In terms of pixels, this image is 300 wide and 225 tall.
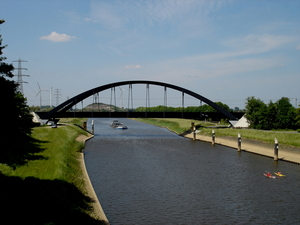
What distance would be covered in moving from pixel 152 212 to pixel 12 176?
11607mm

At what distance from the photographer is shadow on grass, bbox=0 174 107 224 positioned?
17.4 meters

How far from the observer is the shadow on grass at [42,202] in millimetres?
17413

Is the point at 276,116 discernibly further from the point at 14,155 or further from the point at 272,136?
the point at 14,155

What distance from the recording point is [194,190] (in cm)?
2992

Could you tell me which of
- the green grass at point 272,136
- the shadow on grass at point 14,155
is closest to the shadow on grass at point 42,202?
the shadow on grass at point 14,155

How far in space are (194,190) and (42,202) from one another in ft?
47.7

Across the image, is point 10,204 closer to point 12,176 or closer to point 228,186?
point 12,176

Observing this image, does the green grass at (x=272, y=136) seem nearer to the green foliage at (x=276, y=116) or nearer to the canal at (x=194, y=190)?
the canal at (x=194, y=190)

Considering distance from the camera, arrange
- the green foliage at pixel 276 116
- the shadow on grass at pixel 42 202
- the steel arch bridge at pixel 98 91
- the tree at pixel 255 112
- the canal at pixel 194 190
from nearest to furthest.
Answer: the shadow on grass at pixel 42 202
the canal at pixel 194 190
the green foliage at pixel 276 116
the tree at pixel 255 112
the steel arch bridge at pixel 98 91

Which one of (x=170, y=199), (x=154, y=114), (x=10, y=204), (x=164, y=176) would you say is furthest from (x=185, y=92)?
(x=10, y=204)

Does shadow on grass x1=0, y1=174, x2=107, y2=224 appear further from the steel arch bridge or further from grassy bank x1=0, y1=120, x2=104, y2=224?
the steel arch bridge

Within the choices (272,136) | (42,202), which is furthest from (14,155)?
(272,136)

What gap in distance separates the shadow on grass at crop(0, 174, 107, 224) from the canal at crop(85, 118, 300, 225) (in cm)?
244

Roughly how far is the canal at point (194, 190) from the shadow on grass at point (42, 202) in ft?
7.99
